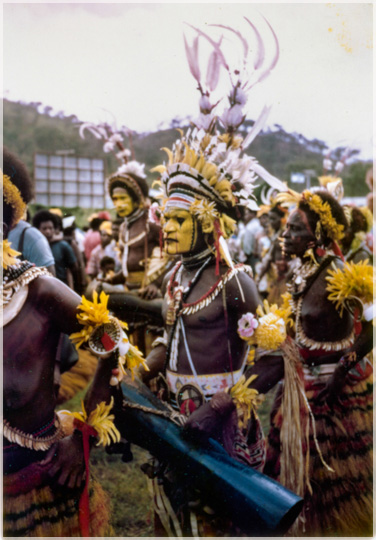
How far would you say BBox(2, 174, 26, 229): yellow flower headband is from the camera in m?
2.90

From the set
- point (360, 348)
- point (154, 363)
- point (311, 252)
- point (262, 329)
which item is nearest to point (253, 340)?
point (262, 329)

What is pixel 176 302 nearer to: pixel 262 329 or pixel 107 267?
pixel 262 329

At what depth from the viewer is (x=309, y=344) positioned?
12.3 feet

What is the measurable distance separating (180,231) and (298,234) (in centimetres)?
94

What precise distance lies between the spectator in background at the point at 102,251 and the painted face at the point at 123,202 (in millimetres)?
980

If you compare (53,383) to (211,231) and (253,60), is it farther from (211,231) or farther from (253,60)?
(253,60)

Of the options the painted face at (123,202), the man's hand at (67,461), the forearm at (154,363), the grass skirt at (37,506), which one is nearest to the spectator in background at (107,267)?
the painted face at (123,202)

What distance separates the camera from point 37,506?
114 inches

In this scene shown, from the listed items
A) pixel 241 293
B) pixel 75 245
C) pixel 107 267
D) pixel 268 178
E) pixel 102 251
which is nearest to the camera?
pixel 241 293

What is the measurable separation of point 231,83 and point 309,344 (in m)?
1.68

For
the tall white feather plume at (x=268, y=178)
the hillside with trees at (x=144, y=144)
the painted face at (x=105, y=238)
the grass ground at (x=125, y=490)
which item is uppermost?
the hillside with trees at (x=144, y=144)

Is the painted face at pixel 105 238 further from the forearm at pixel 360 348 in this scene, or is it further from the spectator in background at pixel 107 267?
the forearm at pixel 360 348

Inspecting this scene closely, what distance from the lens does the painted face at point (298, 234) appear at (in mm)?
3783

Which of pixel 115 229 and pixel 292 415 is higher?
pixel 115 229
